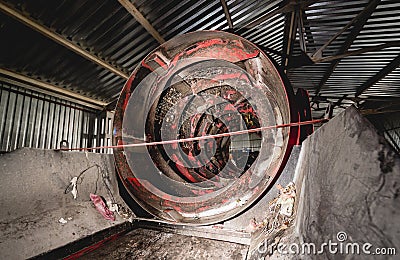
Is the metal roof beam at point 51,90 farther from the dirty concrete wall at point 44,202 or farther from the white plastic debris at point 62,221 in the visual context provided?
the white plastic debris at point 62,221

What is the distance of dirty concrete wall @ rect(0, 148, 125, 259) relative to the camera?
1.50 m

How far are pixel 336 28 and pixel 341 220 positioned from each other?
4.93 m

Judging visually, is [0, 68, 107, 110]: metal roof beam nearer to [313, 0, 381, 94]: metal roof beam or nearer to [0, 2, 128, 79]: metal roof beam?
[0, 2, 128, 79]: metal roof beam

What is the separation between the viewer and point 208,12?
376 cm

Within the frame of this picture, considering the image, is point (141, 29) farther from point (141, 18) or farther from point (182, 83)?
point (182, 83)

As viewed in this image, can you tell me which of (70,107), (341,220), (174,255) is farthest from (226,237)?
(70,107)

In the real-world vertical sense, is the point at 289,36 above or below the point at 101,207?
above

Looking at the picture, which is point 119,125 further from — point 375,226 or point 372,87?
point 372,87

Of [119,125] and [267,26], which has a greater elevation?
[267,26]

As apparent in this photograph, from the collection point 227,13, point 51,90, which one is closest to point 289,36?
point 227,13

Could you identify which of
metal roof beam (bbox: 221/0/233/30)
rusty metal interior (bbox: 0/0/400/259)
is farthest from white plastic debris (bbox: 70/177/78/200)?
metal roof beam (bbox: 221/0/233/30)

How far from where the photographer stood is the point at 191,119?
3.25 metres

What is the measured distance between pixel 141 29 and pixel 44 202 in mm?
3255

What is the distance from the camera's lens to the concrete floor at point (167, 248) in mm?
1486
